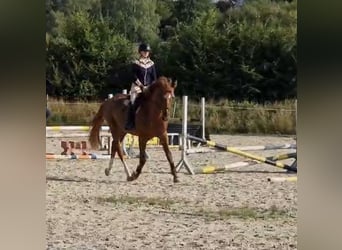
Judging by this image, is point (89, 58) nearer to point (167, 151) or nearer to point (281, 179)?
point (167, 151)

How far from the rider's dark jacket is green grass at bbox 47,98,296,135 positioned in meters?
0.18

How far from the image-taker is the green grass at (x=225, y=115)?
3.93 metres

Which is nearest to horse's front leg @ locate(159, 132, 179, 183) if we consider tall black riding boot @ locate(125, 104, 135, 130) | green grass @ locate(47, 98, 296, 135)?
green grass @ locate(47, 98, 296, 135)

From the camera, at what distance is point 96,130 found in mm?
4152

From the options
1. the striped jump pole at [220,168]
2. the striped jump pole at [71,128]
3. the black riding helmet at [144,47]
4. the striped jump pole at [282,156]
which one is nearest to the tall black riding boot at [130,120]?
the striped jump pole at [71,128]

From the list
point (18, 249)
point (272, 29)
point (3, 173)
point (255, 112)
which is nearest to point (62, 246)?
point (18, 249)

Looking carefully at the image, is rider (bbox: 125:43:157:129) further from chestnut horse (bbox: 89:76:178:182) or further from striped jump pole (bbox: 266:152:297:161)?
striped jump pole (bbox: 266:152:297:161)

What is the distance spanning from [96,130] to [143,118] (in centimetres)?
28

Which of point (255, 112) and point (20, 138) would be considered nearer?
point (20, 138)

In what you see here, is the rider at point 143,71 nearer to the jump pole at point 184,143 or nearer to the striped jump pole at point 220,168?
the jump pole at point 184,143

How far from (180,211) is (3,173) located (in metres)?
0.94

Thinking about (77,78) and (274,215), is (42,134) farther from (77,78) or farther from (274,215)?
(274,215)

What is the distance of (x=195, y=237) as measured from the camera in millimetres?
3852

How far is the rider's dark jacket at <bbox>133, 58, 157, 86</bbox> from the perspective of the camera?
13.1 ft
